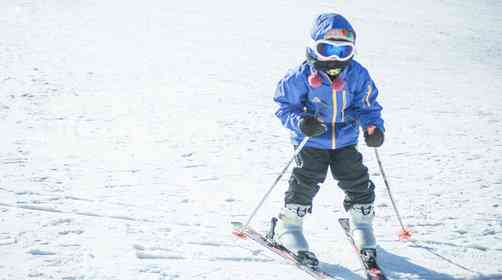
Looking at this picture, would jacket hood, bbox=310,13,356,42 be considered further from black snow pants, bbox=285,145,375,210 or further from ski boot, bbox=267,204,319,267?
ski boot, bbox=267,204,319,267

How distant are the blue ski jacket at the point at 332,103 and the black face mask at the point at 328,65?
7 centimetres

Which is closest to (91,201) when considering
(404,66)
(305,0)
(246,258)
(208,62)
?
(246,258)

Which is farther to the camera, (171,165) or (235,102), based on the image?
(235,102)

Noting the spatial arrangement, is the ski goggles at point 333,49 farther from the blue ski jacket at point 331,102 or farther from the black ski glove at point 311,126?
the black ski glove at point 311,126

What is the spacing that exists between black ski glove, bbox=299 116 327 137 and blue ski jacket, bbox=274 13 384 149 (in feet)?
0.41

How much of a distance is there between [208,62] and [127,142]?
6.06 meters

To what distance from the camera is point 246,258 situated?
3709mm

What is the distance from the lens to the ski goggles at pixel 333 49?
3.46 m

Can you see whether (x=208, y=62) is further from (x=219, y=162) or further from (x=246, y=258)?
(x=246, y=258)

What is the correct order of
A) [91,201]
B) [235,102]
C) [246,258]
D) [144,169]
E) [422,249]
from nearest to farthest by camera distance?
[246,258] → [422,249] → [91,201] → [144,169] → [235,102]

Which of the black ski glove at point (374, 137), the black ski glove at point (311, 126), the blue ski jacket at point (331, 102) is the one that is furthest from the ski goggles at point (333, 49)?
the black ski glove at point (374, 137)

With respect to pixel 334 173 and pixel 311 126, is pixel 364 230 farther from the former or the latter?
pixel 311 126

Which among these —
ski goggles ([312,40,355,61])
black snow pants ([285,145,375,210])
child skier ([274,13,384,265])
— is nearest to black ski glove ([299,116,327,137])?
child skier ([274,13,384,265])

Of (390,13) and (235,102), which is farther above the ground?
(390,13)
